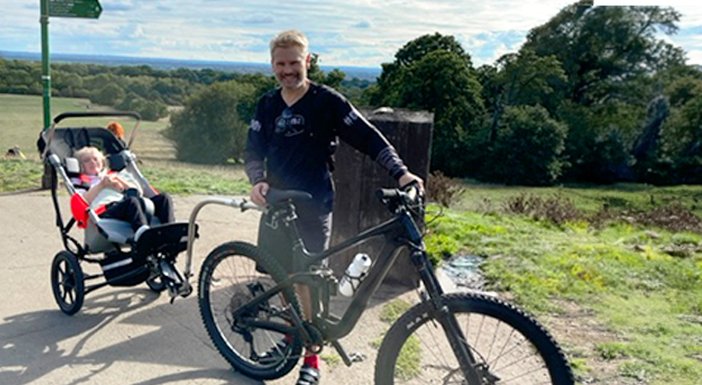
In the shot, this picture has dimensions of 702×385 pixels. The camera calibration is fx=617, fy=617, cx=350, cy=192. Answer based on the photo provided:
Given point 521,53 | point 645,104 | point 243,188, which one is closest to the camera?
point 243,188

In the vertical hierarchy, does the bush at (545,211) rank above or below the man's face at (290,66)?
below

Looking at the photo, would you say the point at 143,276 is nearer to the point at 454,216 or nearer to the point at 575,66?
the point at 454,216

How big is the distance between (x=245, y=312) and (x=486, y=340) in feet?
4.47

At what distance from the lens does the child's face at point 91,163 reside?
4551mm

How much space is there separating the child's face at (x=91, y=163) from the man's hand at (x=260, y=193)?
1.99 metres

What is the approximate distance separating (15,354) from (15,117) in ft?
43.2

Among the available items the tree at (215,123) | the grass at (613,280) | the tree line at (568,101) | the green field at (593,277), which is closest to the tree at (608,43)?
the tree line at (568,101)

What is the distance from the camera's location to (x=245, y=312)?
3336 millimetres

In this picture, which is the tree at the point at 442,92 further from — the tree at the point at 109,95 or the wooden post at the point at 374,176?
the wooden post at the point at 374,176

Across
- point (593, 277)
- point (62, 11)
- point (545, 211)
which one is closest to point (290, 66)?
point (593, 277)

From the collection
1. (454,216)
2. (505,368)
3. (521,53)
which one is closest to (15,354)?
(505,368)

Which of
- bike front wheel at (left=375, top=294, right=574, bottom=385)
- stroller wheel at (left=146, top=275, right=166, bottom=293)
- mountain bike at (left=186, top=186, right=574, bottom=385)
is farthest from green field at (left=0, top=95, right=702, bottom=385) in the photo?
stroller wheel at (left=146, top=275, right=166, bottom=293)

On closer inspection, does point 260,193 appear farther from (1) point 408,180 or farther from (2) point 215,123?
(2) point 215,123

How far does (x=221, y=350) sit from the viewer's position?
11.3 ft
